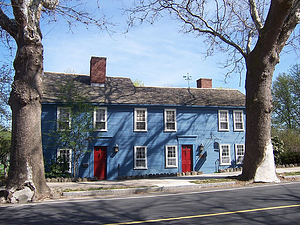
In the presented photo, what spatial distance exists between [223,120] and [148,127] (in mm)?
6385

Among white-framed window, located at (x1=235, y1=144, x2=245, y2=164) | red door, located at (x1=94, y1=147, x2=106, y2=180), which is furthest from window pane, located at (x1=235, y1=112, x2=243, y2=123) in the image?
red door, located at (x1=94, y1=147, x2=106, y2=180)

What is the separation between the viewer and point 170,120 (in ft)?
71.4

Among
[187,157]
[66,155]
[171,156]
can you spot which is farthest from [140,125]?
[66,155]

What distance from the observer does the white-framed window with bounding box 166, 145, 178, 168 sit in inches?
831

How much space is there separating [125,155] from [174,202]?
1207 centimetres

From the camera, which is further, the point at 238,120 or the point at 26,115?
the point at 238,120

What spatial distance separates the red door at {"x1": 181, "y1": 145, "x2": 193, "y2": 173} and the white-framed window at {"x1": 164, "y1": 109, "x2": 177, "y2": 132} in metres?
1.72

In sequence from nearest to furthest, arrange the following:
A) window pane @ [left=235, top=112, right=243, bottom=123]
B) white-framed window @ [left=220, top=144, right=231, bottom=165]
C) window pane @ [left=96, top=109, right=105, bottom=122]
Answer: window pane @ [left=96, top=109, right=105, bottom=122] < white-framed window @ [left=220, top=144, right=231, bottom=165] < window pane @ [left=235, top=112, right=243, bottom=123]

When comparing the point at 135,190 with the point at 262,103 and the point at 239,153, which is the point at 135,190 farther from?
the point at 239,153

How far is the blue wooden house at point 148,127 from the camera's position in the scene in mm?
19672

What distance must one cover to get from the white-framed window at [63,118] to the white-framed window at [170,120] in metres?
7.20

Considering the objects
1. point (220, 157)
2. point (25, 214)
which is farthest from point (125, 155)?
point (25, 214)

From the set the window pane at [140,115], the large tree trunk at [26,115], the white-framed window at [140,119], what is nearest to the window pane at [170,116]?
the white-framed window at [140,119]

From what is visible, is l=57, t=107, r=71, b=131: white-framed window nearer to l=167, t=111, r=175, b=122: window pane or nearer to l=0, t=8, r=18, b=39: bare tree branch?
l=167, t=111, r=175, b=122: window pane
